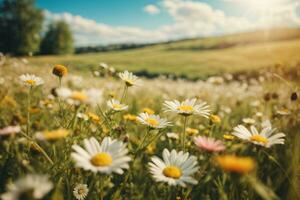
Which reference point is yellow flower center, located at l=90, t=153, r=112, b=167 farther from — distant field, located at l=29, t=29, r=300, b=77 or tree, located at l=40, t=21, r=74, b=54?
tree, located at l=40, t=21, r=74, b=54

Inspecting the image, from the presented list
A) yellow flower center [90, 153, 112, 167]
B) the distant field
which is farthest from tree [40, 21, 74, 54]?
yellow flower center [90, 153, 112, 167]

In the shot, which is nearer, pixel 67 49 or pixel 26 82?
pixel 26 82

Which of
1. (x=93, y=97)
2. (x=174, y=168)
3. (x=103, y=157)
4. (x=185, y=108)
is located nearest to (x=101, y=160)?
(x=103, y=157)

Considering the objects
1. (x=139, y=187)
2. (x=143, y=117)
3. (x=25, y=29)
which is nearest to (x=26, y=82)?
(x=143, y=117)

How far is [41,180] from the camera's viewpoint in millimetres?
843

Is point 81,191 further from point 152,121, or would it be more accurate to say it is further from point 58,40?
point 58,40

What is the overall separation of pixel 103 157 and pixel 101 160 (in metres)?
0.02

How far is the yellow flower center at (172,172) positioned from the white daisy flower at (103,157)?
0.21 meters

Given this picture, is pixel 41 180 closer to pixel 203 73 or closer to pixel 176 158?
pixel 176 158

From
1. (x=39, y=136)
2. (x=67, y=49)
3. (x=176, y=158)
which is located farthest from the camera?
(x=67, y=49)

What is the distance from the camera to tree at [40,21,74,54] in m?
55.0

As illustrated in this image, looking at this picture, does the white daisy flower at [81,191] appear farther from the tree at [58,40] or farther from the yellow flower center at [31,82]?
the tree at [58,40]

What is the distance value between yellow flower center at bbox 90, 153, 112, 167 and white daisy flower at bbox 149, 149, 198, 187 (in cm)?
20

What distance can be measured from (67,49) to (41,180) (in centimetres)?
5866
